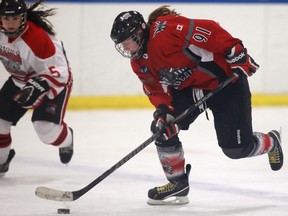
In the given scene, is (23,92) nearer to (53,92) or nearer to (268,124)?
(53,92)

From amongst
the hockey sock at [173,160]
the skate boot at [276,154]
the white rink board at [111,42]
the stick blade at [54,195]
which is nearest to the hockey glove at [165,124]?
the hockey sock at [173,160]

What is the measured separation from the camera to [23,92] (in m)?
4.54

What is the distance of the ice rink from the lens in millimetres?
3959

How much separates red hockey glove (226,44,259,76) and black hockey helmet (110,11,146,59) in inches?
16.3

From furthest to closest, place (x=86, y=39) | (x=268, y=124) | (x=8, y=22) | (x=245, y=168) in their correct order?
(x=86, y=39)
(x=268, y=124)
(x=245, y=168)
(x=8, y=22)

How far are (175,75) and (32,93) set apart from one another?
92 cm

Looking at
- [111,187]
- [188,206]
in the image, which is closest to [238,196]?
[188,206]

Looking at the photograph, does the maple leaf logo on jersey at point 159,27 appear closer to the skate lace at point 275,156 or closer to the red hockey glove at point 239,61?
the red hockey glove at point 239,61

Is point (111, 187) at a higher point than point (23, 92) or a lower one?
lower

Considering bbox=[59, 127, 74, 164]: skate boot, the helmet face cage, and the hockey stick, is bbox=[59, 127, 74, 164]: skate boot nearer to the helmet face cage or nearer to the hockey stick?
the hockey stick

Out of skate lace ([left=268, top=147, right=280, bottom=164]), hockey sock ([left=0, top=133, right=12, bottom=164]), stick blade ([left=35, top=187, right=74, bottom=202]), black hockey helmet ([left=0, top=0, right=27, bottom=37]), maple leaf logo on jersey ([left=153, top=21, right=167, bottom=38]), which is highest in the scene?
maple leaf logo on jersey ([left=153, top=21, right=167, bottom=38])

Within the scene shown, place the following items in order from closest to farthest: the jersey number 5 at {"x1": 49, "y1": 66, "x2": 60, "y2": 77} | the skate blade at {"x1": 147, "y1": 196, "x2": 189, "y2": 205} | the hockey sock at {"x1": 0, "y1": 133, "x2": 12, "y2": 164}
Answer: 1. the skate blade at {"x1": 147, "y1": 196, "x2": 189, "y2": 205}
2. the jersey number 5 at {"x1": 49, "y1": 66, "x2": 60, "y2": 77}
3. the hockey sock at {"x1": 0, "y1": 133, "x2": 12, "y2": 164}

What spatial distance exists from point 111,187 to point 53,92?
647 millimetres

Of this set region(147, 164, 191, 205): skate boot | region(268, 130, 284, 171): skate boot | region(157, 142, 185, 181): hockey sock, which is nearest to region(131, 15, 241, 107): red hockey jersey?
region(157, 142, 185, 181): hockey sock
